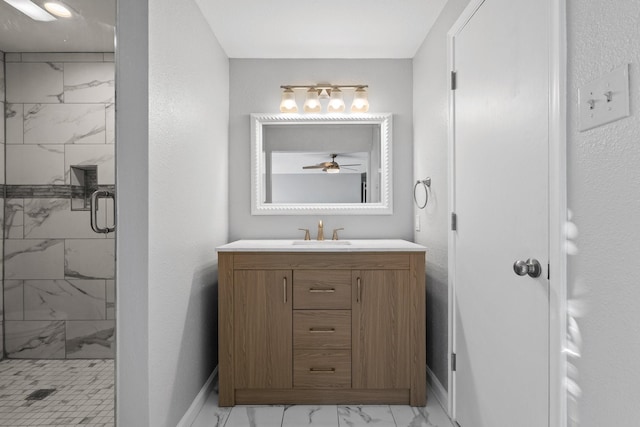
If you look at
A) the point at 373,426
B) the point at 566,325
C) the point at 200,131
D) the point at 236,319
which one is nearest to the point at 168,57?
the point at 200,131

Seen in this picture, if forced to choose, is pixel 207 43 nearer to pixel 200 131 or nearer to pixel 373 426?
pixel 200 131

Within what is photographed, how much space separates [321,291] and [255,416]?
2.51 ft

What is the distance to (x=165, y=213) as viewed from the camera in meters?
1.88

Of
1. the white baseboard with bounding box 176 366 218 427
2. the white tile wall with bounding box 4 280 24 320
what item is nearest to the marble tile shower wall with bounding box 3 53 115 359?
the white tile wall with bounding box 4 280 24 320

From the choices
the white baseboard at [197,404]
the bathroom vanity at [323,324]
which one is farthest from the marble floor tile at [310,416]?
the white baseboard at [197,404]

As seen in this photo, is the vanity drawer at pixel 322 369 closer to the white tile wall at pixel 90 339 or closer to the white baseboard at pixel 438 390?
the white baseboard at pixel 438 390

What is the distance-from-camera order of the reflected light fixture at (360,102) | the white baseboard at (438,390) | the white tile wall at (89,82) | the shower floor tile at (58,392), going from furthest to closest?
the reflected light fixture at (360,102) < the white baseboard at (438,390) < the white tile wall at (89,82) < the shower floor tile at (58,392)

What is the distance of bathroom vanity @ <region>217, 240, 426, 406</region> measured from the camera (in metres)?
2.35

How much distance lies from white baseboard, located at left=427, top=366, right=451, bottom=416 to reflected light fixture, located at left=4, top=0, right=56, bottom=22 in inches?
97.8

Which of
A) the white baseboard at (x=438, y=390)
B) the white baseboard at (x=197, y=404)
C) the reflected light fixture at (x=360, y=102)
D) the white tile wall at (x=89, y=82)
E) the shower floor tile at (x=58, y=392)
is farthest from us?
the reflected light fixture at (x=360, y=102)

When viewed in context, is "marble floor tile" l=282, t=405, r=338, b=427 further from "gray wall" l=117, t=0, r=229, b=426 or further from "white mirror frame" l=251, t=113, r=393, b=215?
"white mirror frame" l=251, t=113, r=393, b=215

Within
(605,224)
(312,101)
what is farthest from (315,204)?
(605,224)

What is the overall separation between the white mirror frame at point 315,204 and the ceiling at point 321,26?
0.46 meters

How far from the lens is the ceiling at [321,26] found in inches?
92.7
